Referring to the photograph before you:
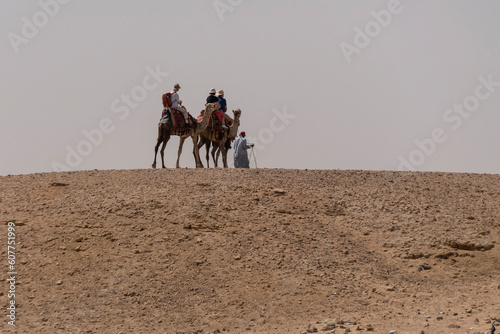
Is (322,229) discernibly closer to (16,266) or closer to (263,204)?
(263,204)

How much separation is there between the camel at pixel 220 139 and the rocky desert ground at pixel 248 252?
4.54 meters

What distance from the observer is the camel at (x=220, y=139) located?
76.4 ft

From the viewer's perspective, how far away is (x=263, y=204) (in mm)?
16609

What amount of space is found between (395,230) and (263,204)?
115 inches

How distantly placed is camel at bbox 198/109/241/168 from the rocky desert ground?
4541mm

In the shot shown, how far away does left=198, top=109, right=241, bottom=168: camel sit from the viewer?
23.3 m

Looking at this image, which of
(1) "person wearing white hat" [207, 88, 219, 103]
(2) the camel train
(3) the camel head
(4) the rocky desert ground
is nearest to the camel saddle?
(2) the camel train

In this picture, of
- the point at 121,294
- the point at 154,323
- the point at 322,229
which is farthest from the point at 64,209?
the point at 322,229

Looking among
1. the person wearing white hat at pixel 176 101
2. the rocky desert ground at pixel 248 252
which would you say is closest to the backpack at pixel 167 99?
the person wearing white hat at pixel 176 101

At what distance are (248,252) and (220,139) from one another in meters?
9.29

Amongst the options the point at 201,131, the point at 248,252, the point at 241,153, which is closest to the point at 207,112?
the point at 201,131

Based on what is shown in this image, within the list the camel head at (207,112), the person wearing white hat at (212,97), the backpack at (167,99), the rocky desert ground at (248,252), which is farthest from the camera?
the person wearing white hat at (212,97)

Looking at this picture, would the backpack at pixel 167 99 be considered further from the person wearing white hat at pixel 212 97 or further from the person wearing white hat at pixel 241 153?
the person wearing white hat at pixel 241 153

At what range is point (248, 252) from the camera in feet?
48.5
